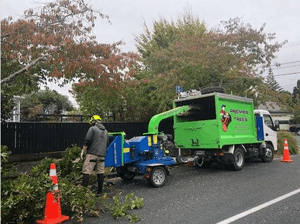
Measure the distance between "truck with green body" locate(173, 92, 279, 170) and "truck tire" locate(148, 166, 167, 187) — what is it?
2.20 meters

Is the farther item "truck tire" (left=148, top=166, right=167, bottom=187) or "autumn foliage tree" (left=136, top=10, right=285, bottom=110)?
"autumn foliage tree" (left=136, top=10, right=285, bottom=110)

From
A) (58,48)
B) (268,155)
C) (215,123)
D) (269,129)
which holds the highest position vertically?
(58,48)

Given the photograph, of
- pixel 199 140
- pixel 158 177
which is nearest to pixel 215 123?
pixel 199 140

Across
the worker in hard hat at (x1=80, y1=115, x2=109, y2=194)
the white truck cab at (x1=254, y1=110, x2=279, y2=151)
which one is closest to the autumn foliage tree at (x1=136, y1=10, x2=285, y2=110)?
the white truck cab at (x1=254, y1=110, x2=279, y2=151)

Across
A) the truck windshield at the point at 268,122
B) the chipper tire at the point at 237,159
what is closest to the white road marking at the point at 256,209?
the chipper tire at the point at 237,159

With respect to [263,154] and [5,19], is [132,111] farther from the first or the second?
[5,19]

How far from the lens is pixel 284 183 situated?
286 inches

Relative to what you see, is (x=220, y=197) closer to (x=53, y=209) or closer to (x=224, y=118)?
(x=53, y=209)

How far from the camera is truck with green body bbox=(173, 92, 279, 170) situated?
29.3 ft

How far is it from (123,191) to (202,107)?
164 inches

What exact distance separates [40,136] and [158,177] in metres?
4.84

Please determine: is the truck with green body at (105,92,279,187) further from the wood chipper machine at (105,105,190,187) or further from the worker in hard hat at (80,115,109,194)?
the worker in hard hat at (80,115,109,194)

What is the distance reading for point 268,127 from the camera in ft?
37.6

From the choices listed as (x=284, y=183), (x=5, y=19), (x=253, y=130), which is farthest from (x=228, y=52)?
(x=5, y=19)
